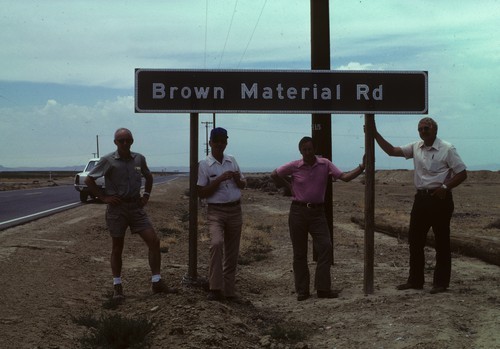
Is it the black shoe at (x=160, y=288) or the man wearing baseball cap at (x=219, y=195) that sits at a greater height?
the man wearing baseball cap at (x=219, y=195)

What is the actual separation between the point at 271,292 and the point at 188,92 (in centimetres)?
295

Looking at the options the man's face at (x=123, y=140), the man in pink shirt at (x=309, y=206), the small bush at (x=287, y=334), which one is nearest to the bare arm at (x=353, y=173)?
the man in pink shirt at (x=309, y=206)

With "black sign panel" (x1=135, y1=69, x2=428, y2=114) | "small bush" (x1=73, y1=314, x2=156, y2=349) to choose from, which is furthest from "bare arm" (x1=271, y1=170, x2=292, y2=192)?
"small bush" (x1=73, y1=314, x2=156, y2=349)

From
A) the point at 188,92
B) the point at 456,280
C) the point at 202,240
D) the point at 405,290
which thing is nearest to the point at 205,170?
the point at 188,92

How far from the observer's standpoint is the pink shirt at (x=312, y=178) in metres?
6.92

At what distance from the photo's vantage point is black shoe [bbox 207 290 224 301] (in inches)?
258

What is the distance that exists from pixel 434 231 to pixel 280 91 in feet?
7.93

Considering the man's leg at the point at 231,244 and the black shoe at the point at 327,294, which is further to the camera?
the black shoe at the point at 327,294

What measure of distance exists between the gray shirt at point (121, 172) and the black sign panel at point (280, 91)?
2.48ft

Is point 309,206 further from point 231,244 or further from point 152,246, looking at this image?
point 152,246

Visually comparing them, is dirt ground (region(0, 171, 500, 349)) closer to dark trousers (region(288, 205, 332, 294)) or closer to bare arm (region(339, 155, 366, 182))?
dark trousers (region(288, 205, 332, 294))

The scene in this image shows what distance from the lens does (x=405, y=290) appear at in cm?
716

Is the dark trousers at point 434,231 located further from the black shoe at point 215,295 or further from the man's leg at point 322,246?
the black shoe at point 215,295

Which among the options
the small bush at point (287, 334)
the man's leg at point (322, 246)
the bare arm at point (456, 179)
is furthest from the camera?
the man's leg at point (322, 246)
